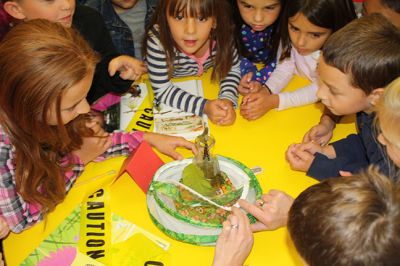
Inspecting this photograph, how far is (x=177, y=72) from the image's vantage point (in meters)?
1.62

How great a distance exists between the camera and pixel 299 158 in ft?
4.17

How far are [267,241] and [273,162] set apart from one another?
0.28 metres

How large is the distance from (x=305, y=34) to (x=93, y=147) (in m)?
0.81

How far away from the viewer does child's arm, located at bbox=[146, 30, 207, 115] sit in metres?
1.49

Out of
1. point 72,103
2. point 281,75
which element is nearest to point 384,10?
point 281,75

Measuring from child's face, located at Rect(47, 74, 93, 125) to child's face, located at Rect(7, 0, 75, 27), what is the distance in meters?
0.42

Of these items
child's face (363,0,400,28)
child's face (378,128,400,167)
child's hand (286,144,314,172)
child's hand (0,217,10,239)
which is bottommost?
child's hand (0,217,10,239)

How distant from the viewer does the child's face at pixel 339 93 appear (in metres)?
1.25

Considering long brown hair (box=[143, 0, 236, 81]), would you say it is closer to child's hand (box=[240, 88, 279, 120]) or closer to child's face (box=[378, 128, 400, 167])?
child's hand (box=[240, 88, 279, 120])

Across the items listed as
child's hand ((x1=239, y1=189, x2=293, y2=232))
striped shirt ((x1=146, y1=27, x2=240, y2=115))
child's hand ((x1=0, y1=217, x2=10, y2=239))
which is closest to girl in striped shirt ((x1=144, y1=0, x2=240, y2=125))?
striped shirt ((x1=146, y1=27, x2=240, y2=115))

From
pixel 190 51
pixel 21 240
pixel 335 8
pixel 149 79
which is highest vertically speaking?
pixel 335 8

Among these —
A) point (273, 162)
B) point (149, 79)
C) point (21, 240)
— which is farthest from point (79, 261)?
point (149, 79)

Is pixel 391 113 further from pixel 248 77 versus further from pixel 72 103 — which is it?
pixel 72 103

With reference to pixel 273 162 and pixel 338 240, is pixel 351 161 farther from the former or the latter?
pixel 338 240
